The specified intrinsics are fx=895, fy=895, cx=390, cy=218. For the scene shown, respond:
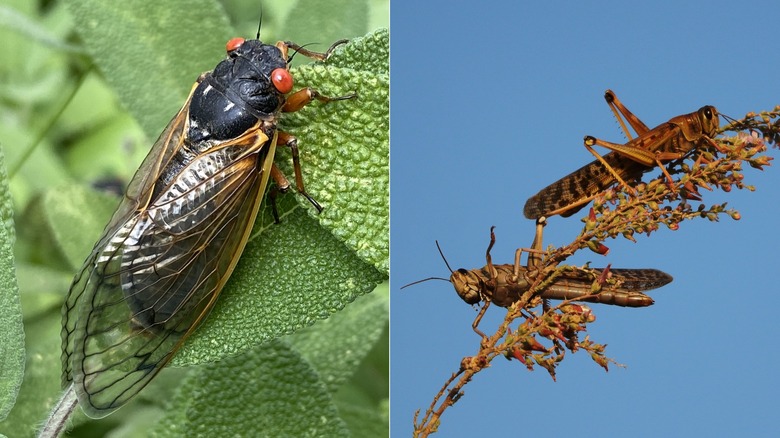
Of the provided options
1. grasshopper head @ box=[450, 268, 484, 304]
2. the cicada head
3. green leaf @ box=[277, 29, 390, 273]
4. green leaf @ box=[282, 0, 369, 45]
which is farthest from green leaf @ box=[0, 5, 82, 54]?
grasshopper head @ box=[450, 268, 484, 304]

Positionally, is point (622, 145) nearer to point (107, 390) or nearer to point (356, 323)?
point (356, 323)

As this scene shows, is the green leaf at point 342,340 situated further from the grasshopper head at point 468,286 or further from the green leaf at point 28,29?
the green leaf at point 28,29

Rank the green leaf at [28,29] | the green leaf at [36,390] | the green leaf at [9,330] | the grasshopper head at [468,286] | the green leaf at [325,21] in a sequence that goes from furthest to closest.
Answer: the green leaf at [28,29], the green leaf at [325,21], the green leaf at [36,390], the grasshopper head at [468,286], the green leaf at [9,330]

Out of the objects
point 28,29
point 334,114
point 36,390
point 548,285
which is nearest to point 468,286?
point 548,285

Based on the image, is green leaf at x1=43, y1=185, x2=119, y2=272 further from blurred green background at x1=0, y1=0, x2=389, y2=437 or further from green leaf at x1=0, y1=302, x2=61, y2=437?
green leaf at x1=0, y1=302, x2=61, y2=437

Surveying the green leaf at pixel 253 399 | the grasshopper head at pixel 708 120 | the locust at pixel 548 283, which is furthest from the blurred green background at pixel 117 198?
the grasshopper head at pixel 708 120

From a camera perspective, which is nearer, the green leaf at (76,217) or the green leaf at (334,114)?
the green leaf at (334,114)

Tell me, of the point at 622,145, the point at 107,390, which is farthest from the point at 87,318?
the point at 622,145
